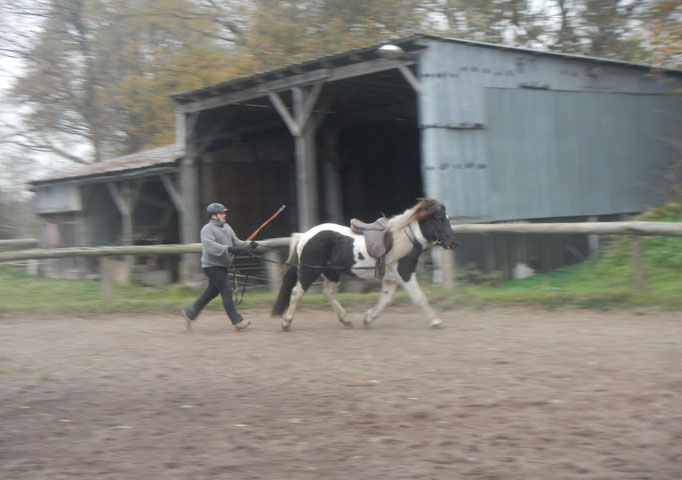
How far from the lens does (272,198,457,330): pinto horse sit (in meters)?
8.30

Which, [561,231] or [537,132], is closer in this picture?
[561,231]

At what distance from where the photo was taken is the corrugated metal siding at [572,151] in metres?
12.8

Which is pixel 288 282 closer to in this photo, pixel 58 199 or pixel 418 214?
pixel 418 214

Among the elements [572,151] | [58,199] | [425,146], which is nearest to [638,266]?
[425,146]

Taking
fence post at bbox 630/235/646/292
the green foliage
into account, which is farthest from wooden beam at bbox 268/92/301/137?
fence post at bbox 630/235/646/292

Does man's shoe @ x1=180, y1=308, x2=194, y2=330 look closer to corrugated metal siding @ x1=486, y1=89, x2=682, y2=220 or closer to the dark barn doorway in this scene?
corrugated metal siding @ x1=486, y1=89, x2=682, y2=220

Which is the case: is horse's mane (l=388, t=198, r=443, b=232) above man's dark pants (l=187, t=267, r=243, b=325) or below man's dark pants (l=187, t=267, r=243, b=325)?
above

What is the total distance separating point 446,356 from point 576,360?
1.22m

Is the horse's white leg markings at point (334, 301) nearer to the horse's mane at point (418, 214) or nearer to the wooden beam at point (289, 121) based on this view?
the horse's mane at point (418, 214)

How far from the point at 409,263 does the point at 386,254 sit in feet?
0.98

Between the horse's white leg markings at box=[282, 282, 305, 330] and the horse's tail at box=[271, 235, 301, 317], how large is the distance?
0.11 m

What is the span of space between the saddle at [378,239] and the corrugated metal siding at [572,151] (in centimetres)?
468

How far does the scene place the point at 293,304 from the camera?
8.69 meters

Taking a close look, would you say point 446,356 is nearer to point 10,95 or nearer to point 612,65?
point 612,65
